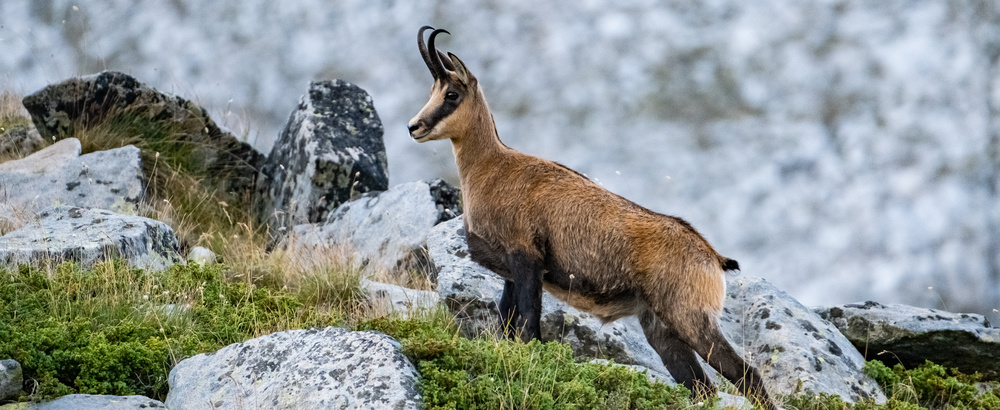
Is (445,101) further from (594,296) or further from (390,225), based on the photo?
(390,225)

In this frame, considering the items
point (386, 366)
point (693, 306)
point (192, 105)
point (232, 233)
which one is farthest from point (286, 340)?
point (192, 105)

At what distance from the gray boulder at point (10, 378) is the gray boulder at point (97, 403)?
0.98 feet

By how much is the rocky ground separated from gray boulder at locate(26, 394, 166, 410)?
1 centimetres

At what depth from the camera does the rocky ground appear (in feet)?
19.6

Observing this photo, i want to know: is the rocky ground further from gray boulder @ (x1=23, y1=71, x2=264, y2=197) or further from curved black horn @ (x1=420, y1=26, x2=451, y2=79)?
curved black horn @ (x1=420, y1=26, x2=451, y2=79)

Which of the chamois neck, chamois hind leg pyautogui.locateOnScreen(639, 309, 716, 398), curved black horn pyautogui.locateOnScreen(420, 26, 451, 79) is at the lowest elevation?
chamois hind leg pyautogui.locateOnScreen(639, 309, 716, 398)

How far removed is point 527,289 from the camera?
23.5ft

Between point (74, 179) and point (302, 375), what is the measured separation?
6.88 metres

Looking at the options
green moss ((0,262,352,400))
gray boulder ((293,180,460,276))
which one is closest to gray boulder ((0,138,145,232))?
gray boulder ((293,180,460,276))

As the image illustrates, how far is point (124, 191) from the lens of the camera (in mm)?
11414

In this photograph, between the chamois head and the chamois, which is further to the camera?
the chamois head

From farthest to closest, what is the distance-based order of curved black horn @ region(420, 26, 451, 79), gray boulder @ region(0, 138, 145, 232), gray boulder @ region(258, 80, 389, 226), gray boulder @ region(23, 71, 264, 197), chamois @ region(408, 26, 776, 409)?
1. gray boulder @ region(23, 71, 264, 197)
2. gray boulder @ region(258, 80, 389, 226)
3. gray boulder @ region(0, 138, 145, 232)
4. curved black horn @ region(420, 26, 451, 79)
5. chamois @ region(408, 26, 776, 409)

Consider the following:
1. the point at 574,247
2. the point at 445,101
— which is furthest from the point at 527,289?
the point at 445,101

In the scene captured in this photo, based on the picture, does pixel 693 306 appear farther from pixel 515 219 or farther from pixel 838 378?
pixel 838 378
